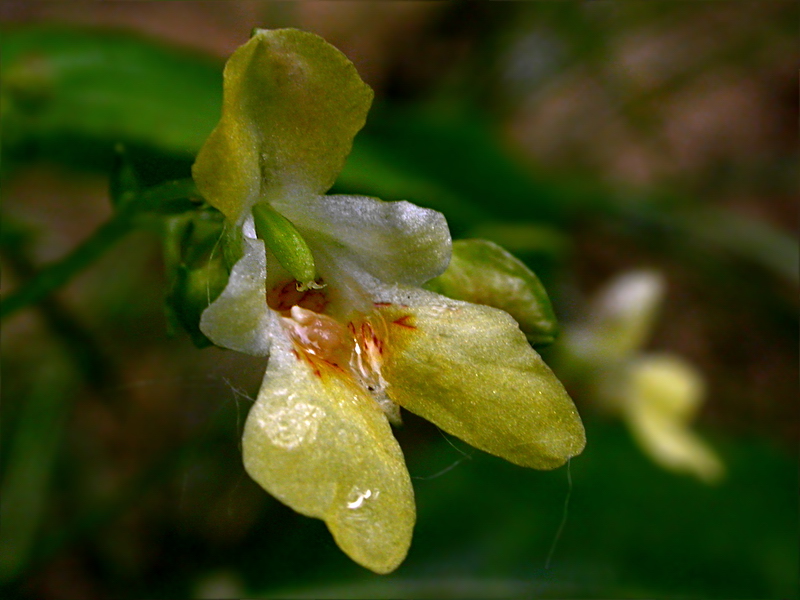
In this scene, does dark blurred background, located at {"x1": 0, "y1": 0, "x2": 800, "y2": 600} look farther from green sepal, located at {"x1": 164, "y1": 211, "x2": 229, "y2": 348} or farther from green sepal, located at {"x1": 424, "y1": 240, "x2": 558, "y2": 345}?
green sepal, located at {"x1": 424, "y1": 240, "x2": 558, "y2": 345}

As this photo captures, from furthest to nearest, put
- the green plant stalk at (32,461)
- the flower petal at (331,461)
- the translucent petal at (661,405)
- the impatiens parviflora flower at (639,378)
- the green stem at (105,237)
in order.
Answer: the translucent petal at (661,405), the impatiens parviflora flower at (639,378), the green plant stalk at (32,461), the green stem at (105,237), the flower petal at (331,461)

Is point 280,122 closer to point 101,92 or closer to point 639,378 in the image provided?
point 101,92

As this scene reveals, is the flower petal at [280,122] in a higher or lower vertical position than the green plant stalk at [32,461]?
higher

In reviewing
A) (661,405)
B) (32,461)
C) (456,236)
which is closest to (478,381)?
(456,236)

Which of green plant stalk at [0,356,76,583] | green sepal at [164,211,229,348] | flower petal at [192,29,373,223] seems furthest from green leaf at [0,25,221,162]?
flower petal at [192,29,373,223]

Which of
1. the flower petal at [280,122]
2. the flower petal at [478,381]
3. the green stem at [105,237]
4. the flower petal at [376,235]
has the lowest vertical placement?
the green stem at [105,237]

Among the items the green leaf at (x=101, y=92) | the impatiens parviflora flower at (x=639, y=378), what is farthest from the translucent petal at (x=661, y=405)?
the green leaf at (x=101, y=92)

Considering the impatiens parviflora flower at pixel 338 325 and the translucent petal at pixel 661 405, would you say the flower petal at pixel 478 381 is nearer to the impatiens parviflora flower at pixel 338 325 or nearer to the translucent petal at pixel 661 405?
the impatiens parviflora flower at pixel 338 325

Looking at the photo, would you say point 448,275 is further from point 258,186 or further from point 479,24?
point 479,24
